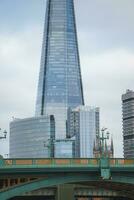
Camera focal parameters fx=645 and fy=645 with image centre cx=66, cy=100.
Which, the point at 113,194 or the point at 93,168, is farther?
the point at 113,194

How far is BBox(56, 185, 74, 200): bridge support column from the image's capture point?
425 feet

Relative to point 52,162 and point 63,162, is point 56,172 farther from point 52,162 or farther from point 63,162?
point 63,162

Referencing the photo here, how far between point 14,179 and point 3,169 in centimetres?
663

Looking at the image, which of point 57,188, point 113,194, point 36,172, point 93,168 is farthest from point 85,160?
point 57,188

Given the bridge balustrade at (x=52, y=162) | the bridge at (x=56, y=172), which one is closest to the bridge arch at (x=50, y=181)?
the bridge at (x=56, y=172)

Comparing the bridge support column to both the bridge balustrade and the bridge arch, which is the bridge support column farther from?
the bridge balustrade

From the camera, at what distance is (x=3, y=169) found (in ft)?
236

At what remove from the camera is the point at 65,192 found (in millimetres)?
132125

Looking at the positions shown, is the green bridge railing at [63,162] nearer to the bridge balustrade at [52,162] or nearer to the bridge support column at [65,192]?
the bridge balustrade at [52,162]

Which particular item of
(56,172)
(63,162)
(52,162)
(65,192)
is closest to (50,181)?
(56,172)

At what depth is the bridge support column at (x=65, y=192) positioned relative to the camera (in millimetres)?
129500

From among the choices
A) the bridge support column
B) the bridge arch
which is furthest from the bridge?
the bridge support column

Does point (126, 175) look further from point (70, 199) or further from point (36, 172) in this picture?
point (70, 199)

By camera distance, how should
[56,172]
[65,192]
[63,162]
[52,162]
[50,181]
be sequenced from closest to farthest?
[56,172]
[50,181]
[52,162]
[63,162]
[65,192]
